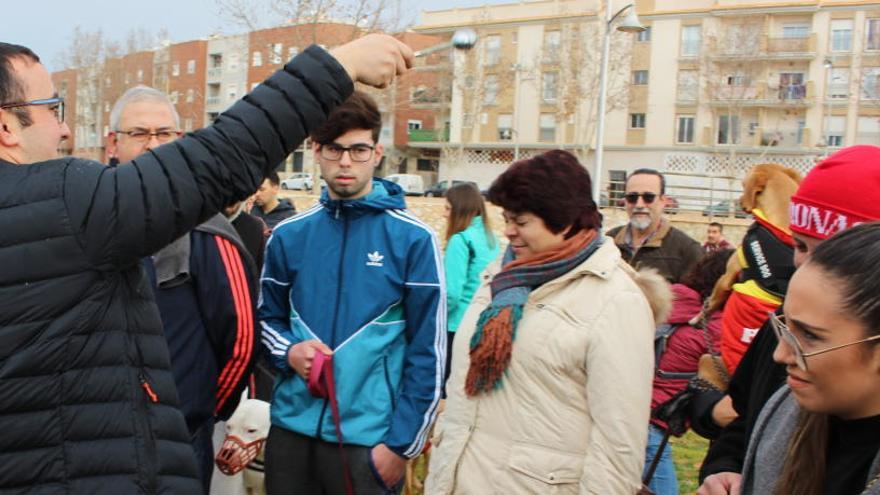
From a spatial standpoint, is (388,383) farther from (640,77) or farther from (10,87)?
(640,77)

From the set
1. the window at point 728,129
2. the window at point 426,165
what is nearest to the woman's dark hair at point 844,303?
the window at point 728,129

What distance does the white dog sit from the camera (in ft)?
11.6

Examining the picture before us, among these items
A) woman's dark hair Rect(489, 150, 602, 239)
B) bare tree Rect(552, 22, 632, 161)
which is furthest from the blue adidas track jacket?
bare tree Rect(552, 22, 632, 161)

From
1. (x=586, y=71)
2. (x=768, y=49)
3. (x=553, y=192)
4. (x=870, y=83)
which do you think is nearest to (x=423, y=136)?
(x=586, y=71)

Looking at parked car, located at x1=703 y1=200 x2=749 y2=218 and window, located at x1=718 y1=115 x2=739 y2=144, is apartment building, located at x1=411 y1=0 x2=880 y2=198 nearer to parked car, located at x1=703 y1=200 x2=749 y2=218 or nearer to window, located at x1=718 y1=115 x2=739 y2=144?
window, located at x1=718 y1=115 x2=739 y2=144

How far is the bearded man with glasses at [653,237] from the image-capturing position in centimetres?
541

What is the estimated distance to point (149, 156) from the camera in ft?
5.71

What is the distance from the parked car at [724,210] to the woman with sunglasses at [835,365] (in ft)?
80.6

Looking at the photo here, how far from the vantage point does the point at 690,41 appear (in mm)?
50438

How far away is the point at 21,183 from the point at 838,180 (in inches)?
82.3

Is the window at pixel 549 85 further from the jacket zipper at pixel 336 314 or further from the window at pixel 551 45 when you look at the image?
the jacket zipper at pixel 336 314

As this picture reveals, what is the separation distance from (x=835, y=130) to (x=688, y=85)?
8.69 meters

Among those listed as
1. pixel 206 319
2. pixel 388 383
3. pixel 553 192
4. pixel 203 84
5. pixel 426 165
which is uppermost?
pixel 203 84

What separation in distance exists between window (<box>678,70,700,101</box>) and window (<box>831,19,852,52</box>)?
781 cm
